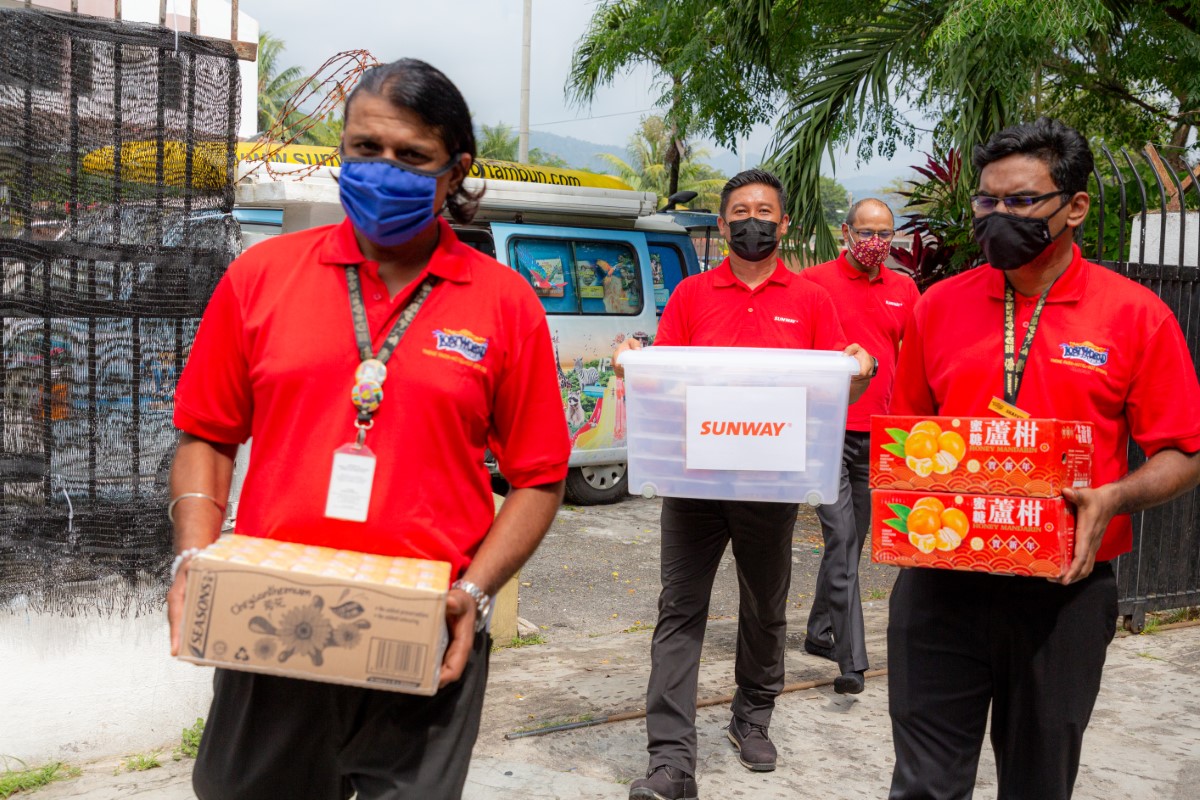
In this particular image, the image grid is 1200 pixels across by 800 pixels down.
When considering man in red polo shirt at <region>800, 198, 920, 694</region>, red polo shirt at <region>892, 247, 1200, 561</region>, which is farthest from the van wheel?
red polo shirt at <region>892, 247, 1200, 561</region>

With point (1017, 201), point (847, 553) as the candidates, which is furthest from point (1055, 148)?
point (847, 553)

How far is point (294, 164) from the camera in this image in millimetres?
9453

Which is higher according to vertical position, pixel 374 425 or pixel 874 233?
pixel 874 233

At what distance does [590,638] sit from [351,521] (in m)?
4.23

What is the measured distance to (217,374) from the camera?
86.8 inches

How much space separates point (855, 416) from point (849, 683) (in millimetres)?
1257

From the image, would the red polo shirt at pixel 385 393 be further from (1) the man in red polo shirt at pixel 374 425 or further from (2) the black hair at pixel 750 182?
(2) the black hair at pixel 750 182

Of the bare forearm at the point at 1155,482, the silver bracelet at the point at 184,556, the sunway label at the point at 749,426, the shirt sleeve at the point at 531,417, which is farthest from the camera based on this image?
the sunway label at the point at 749,426

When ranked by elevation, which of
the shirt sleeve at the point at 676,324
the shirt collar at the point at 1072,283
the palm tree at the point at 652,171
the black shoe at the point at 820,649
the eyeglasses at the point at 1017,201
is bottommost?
the black shoe at the point at 820,649

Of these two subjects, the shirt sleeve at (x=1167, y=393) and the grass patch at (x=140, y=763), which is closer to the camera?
the shirt sleeve at (x=1167, y=393)

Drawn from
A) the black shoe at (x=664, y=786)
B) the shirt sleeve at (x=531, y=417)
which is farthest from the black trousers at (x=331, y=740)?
the black shoe at (x=664, y=786)

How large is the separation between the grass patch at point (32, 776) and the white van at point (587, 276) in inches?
215

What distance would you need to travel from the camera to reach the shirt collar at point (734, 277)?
4453mm

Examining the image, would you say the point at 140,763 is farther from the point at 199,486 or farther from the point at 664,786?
the point at 199,486
